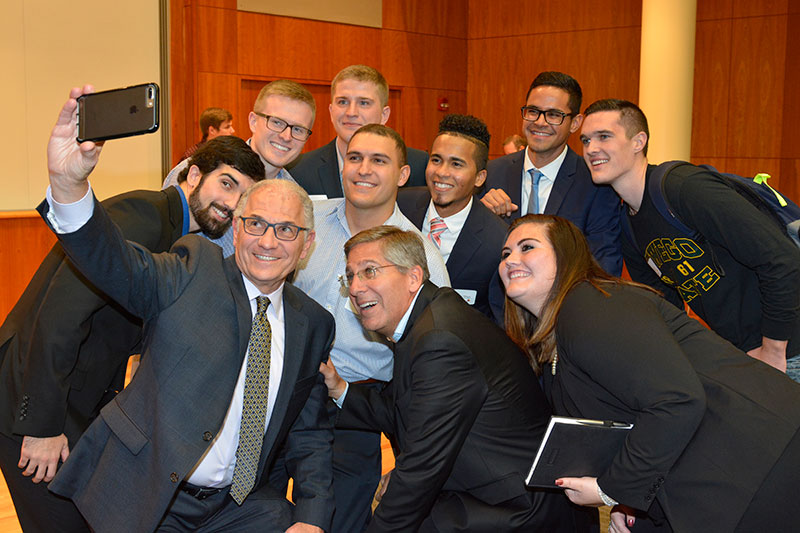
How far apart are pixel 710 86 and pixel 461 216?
6.93 metres

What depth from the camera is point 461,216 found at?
3535 mm

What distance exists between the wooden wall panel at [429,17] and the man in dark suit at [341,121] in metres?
6.80

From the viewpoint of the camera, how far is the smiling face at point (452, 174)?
3.52 m

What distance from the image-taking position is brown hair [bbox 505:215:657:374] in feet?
7.96

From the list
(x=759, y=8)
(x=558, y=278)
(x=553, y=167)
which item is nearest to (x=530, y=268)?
(x=558, y=278)

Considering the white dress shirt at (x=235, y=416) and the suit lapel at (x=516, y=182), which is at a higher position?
the suit lapel at (x=516, y=182)

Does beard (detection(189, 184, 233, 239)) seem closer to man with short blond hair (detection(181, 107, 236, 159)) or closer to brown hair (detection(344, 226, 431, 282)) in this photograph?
brown hair (detection(344, 226, 431, 282))

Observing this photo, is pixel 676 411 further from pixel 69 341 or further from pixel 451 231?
pixel 69 341

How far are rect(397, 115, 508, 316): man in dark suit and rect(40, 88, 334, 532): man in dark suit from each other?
94cm

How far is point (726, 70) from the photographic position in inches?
358

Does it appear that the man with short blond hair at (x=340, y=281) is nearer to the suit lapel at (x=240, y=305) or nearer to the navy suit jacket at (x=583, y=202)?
the suit lapel at (x=240, y=305)

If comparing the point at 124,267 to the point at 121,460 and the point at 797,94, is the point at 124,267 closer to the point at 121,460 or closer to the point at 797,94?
the point at 121,460

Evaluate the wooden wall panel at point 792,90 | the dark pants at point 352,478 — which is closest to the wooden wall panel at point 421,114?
the wooden wall panel at point 792,90

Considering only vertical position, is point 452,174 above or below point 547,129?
below
